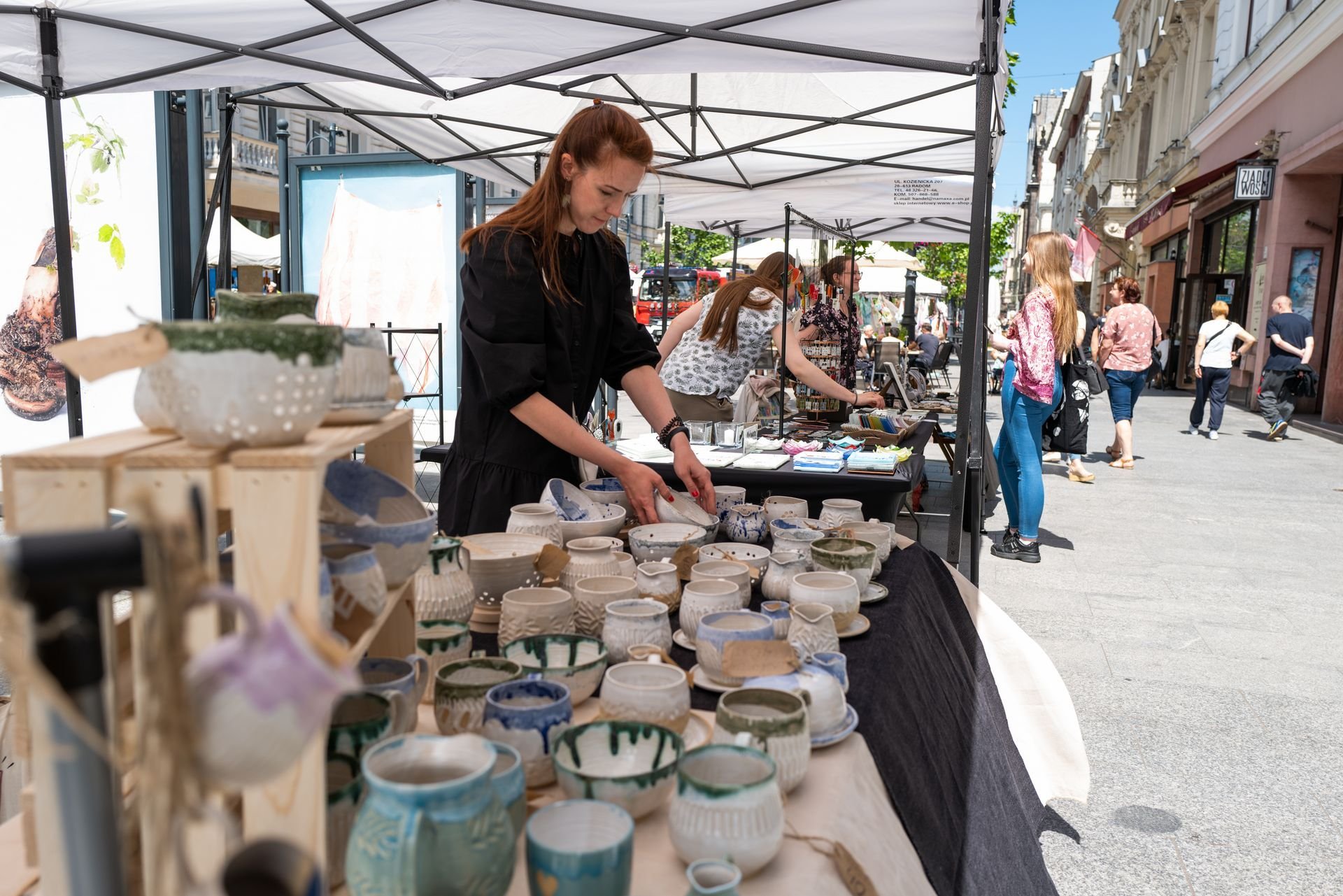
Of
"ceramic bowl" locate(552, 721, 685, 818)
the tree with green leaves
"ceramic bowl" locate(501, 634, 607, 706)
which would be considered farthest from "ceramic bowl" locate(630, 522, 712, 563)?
the tree with green leaves

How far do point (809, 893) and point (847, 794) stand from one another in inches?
9.3

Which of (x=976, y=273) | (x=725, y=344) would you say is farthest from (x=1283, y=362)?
(x=976, y=273)

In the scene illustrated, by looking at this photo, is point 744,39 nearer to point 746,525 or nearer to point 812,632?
point 746,525

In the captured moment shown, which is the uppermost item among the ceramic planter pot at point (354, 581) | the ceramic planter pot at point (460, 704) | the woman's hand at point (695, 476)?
the ceramic planter pot at point (354, 581)

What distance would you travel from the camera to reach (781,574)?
1873 millimetres

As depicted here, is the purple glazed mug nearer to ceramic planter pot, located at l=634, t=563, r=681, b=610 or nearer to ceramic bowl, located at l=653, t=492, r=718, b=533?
ceramic planter pot, located at l=634, t=563, r=681, b=610

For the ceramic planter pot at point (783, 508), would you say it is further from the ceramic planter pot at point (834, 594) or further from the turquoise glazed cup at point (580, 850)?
the turquoise glazed cup at point (580, 850)

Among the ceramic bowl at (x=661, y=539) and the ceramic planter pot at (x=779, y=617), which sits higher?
the ceramic bowl at (x=661, y=539)

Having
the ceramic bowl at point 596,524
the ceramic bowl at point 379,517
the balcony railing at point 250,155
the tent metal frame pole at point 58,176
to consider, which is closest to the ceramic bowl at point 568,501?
the ceramic bowl at point 596,524

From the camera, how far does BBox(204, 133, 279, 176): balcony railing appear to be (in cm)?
1739

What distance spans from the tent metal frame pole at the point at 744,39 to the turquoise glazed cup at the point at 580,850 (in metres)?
2.86

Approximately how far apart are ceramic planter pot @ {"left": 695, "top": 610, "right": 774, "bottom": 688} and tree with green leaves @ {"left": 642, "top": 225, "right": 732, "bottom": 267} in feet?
77.9

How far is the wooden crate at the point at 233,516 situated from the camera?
0.75 meters

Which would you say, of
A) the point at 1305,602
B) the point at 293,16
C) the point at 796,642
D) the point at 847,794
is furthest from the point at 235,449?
the point at 1305,602
